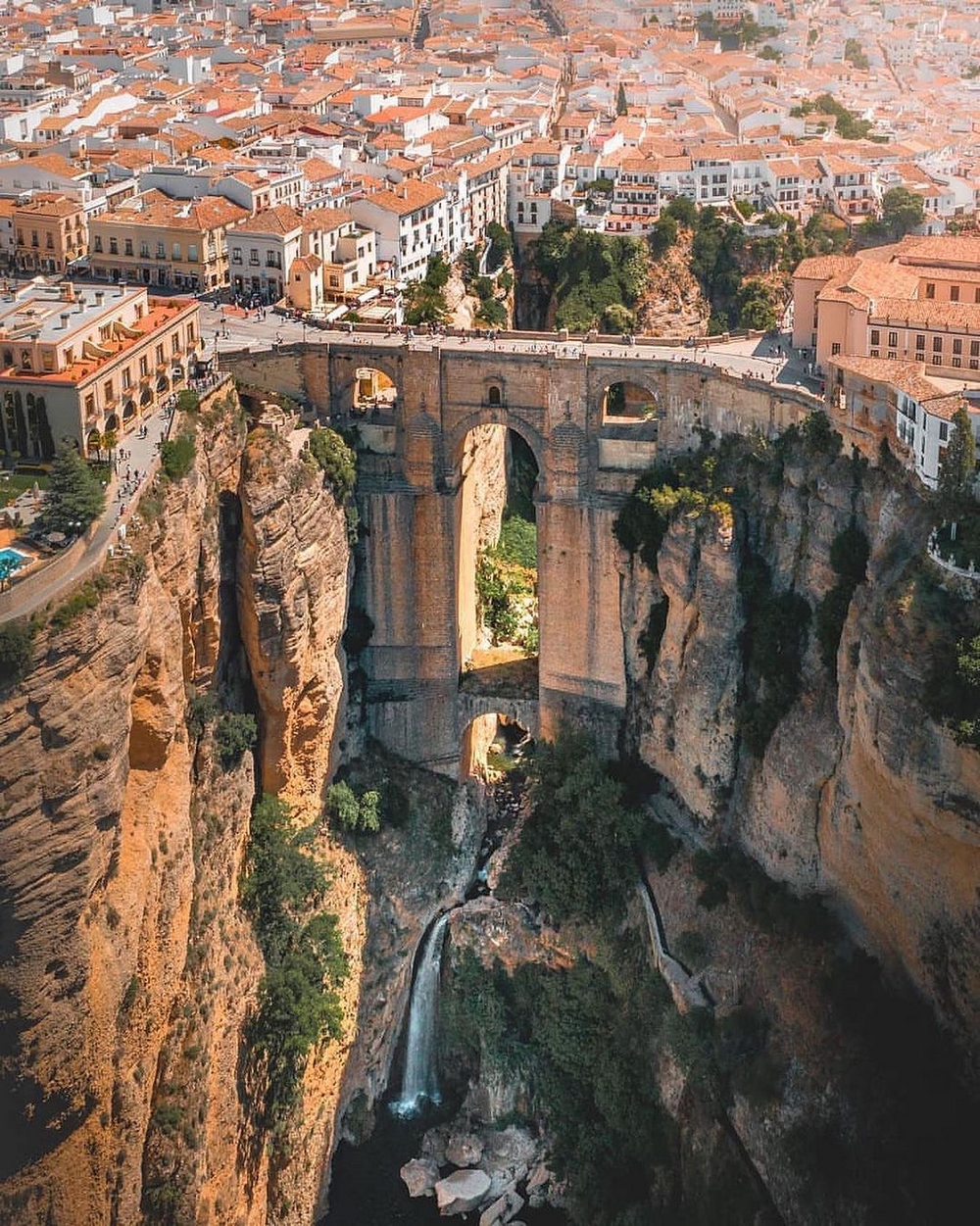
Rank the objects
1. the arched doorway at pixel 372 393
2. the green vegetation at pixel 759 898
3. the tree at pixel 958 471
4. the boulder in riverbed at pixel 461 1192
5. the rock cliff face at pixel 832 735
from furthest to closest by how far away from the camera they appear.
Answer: the arched doorway at pixel 372 393 → the boulder in riverbed at pixel 461 1192 → the green vegetation at pixel 759 898 → the tree at pixel 958 471 → the rock cliff face at pixel 832 735

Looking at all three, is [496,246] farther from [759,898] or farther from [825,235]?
[759,898]

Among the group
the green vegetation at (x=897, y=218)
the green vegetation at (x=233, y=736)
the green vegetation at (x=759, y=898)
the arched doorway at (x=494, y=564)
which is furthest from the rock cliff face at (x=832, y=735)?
the green vegetation at (x=897, y=218)

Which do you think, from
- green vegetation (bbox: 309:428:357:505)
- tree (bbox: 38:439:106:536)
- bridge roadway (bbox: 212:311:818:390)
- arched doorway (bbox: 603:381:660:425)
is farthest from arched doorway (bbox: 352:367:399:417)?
tree (bbox: 38:439:106:536)

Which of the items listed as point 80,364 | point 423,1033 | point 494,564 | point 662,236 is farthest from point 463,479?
point 662,236

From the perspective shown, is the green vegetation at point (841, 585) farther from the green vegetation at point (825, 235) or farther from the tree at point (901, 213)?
the tree at point (901, 213)

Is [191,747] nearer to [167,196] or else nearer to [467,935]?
[467,935]
